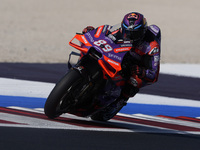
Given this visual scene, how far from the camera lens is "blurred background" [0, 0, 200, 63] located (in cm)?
2136

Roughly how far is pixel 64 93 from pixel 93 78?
16.4 inches

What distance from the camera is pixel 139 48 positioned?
7066mm

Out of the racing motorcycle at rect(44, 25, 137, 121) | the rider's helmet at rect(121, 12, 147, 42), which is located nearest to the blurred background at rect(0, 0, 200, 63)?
the racing motorcycle at rect(44, 25, 137, 121)

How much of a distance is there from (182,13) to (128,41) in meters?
34.7

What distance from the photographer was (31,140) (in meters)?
5.68

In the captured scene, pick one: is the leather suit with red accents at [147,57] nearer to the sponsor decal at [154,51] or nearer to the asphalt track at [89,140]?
the sponsor decal at [154,51]

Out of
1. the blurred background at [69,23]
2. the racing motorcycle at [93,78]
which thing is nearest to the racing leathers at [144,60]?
the racing motorcycle at [93,78]

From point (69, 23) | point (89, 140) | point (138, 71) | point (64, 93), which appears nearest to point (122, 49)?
point (138, 71)

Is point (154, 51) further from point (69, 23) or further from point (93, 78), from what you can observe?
point (69, 23)

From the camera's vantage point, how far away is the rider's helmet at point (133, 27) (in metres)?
6.95

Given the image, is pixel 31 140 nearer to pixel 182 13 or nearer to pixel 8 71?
pixel 8 71

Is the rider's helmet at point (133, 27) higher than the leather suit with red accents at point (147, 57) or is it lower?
higher

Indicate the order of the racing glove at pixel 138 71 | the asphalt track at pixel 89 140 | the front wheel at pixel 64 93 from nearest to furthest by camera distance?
the asphalt track at pixel 89 140 < the front wheel at pixel 64 93 < the racing glove at pixel 138 71

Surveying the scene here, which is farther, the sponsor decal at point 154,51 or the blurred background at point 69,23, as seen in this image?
the blurred background at point 69,23
